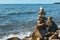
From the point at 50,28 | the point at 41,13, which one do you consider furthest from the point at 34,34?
the point at 50,28

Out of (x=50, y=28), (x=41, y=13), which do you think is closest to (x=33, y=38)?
(x=41, y=13)

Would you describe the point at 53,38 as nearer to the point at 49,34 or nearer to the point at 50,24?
the point at 49,34

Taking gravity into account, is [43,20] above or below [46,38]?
above

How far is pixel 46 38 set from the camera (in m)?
10.6

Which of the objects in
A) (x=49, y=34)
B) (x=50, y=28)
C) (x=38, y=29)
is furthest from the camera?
(x=50, y=28)

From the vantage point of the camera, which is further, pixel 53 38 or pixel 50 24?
pixel 50 24

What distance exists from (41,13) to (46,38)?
94 cm

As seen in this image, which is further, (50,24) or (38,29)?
(50,24)

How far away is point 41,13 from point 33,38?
0.95m

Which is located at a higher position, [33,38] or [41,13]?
[41,13]

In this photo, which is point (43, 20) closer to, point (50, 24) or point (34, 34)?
point (34, 34)

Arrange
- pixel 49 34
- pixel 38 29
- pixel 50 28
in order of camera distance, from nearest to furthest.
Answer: pixel 38 29 < pixel 49 34 < pixel 50 28

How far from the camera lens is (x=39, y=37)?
10.3 metres

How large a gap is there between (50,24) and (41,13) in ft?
5.67
